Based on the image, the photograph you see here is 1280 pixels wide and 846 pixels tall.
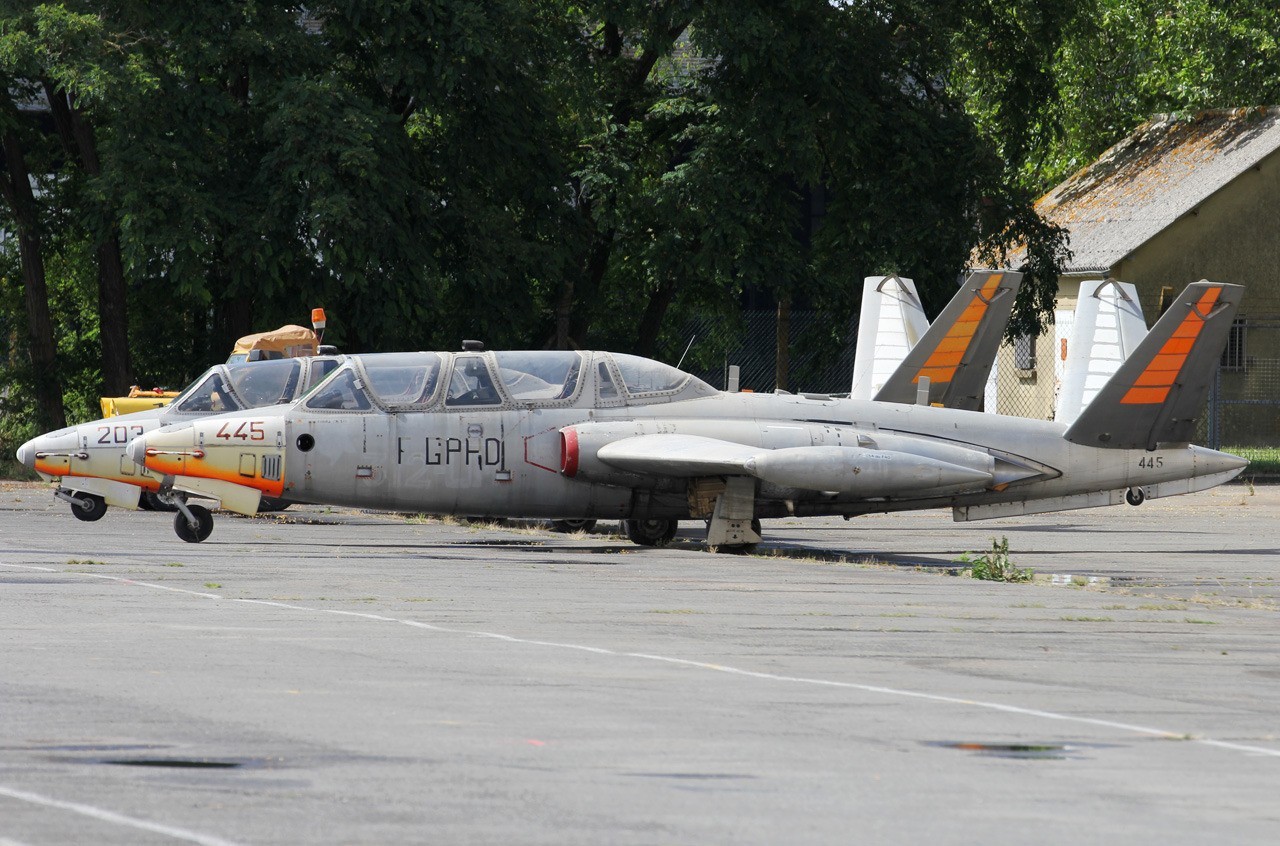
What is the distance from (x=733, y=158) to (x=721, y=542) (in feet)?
51.3

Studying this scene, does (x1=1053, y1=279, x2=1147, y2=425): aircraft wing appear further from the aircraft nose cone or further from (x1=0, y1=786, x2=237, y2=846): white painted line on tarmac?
(x1=0, y1=786, x2=237, y2=846): white painted line on tarmac

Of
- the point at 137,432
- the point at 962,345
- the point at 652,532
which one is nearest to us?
the point at 137,432

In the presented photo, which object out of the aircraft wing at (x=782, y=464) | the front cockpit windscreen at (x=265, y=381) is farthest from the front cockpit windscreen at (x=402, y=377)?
the aircraft wing at (x=782, y=464)

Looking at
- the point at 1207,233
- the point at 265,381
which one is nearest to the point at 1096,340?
the point at 265,381

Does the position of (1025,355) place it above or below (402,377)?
above

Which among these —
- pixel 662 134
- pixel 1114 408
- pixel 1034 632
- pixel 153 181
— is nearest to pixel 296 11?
pixel 153 181

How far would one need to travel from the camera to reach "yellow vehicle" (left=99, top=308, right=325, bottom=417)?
23.5 metres

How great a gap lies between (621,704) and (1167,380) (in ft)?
43.1

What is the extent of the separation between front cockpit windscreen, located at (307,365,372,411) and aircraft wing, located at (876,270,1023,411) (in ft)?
23.5

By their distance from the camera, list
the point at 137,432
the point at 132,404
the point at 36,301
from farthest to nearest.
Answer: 1. the point at 36,301
2. the point at 132,404
3. the point at 137,432

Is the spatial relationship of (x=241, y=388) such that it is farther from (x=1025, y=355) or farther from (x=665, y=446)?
(x=1025, y=355)

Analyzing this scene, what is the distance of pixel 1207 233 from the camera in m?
45.4

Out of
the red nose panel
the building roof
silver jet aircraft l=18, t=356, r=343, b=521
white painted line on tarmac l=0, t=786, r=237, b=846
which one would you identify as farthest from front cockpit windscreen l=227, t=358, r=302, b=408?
the building roof

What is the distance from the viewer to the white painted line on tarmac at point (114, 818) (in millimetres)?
5676
